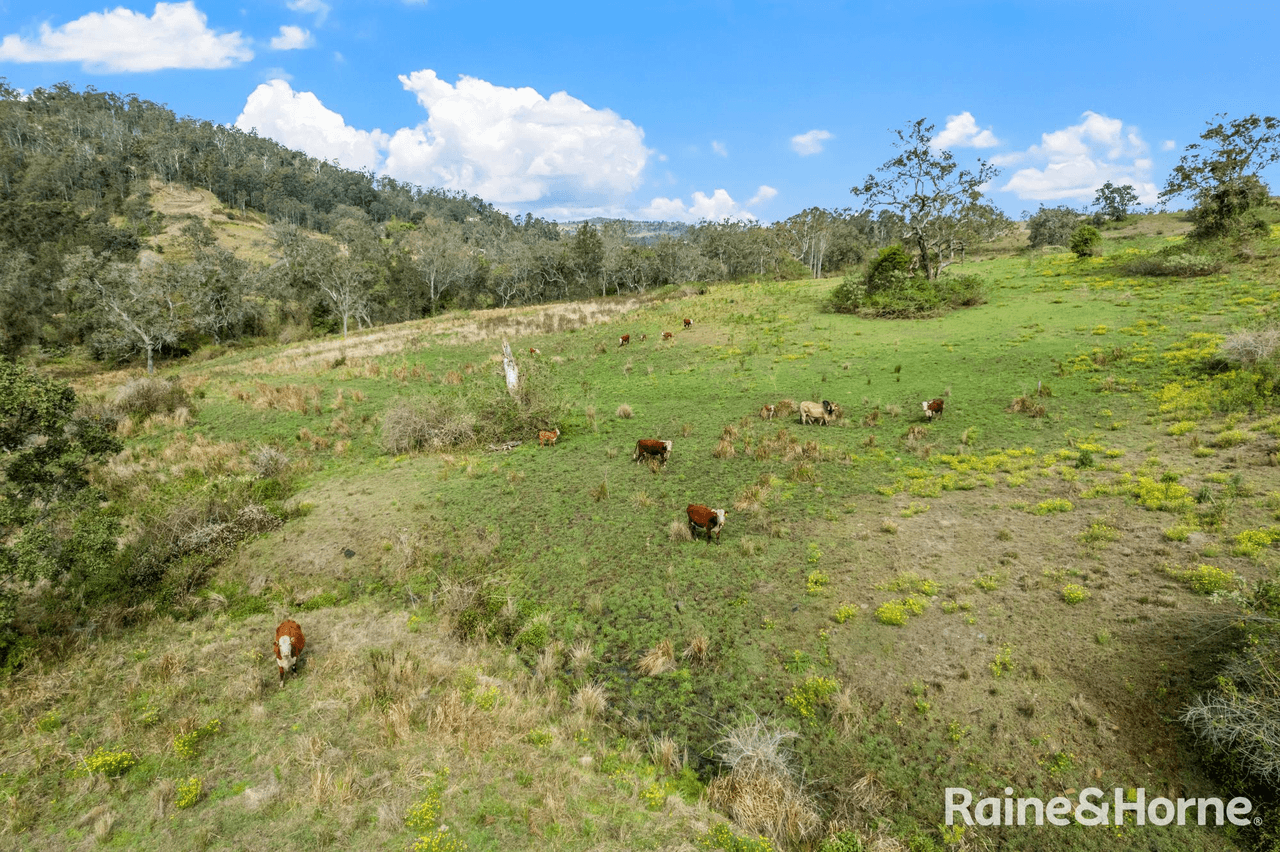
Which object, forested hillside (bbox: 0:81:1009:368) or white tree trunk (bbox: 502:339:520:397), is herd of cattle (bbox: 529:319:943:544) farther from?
forested hillside (bbox: 0:81:1009:368)

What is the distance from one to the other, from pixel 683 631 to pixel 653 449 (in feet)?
23.3

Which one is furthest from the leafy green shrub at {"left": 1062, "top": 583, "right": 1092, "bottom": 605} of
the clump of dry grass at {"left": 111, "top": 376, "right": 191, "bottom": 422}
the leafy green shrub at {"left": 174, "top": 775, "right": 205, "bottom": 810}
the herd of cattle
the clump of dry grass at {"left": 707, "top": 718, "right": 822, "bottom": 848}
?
the clump of dry grass at {"left": 111, "top": 376, "right": 191, "bottom": 422}

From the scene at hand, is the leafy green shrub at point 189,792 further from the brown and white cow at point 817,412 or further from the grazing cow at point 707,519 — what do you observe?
the brown and white cow at point 817,412

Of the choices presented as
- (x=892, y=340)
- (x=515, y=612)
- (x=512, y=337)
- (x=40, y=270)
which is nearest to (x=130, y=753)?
(x=515, y=612)

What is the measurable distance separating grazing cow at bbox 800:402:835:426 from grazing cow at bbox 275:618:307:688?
15.2 meters

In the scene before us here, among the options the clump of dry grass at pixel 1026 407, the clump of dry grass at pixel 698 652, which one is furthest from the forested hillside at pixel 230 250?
the clump of dry grass at pixel 698 652

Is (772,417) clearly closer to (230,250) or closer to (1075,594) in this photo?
(1075,594)

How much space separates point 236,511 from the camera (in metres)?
11.9

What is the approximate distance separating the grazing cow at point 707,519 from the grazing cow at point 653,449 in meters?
3.74

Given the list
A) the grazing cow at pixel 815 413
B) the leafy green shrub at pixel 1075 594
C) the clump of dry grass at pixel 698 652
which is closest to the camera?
the leafy green shrub at pixel 1075 594

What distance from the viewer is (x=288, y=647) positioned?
7.87 metres

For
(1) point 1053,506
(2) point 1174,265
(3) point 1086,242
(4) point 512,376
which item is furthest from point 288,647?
(3) point 1086,242

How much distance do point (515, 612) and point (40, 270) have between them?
248 ft

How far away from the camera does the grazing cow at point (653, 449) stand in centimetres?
1502
